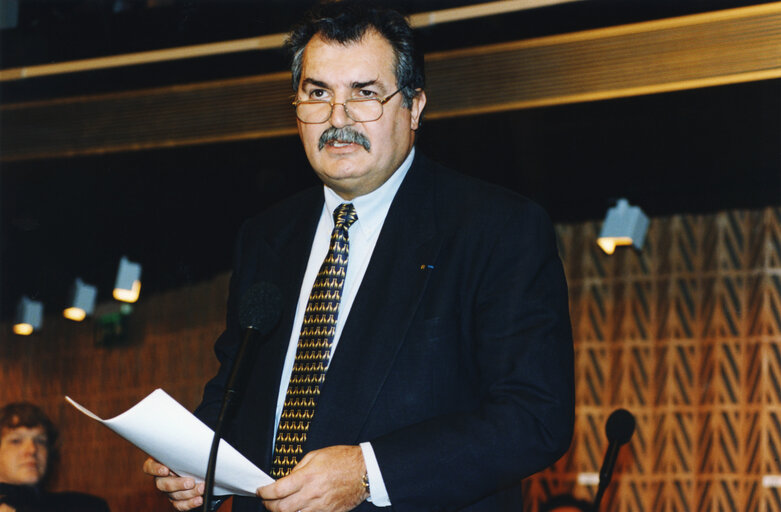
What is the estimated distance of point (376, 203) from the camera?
1926 mm

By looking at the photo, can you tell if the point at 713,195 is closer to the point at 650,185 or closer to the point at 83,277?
the point at 650,185

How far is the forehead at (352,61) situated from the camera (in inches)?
74.3

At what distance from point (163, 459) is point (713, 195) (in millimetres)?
3884

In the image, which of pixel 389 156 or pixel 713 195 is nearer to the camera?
pixel 389 156

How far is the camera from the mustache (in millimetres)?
1858

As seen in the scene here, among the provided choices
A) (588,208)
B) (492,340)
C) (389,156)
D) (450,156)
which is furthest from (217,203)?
(492,340)

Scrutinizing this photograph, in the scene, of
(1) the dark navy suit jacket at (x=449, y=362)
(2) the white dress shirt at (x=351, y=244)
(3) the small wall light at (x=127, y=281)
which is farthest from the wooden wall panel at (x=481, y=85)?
(1) the dark navy suit jacket at (x=449, y=362)

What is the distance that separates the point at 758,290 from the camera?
190 inches

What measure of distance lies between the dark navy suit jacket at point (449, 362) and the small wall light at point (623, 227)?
132 inches

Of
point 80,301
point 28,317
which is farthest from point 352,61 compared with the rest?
point 28,317

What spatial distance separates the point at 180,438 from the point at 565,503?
334 centimetres

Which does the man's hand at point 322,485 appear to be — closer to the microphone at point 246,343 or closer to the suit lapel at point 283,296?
the microphone at point 246,343

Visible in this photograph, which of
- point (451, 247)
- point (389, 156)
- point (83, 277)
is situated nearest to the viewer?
point (451, 247)

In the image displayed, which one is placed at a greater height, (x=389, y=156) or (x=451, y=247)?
(x=389, y=156)
